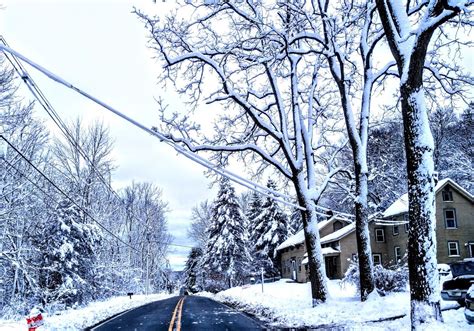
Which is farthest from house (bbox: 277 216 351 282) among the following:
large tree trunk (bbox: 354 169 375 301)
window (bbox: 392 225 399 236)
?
large tree trunk (bbox: 354 169 375 301)

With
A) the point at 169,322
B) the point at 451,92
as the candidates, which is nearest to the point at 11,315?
A: the point at 169,322

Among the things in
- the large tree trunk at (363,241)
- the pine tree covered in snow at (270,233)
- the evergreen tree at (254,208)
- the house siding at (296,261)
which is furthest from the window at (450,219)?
the evergreen tree at (254,208)

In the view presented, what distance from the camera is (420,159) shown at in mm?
8578

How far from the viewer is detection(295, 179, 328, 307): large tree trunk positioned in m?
14.5

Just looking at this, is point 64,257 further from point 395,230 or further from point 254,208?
point 254,208

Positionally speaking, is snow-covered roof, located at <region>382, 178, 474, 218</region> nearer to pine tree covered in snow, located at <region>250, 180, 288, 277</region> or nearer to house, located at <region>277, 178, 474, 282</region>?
house, located at <region>277, 178, 474, 282</region>

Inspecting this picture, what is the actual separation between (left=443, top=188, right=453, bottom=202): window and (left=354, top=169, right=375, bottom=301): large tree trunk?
883 inches

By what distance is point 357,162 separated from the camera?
14.8 meters

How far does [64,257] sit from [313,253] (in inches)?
722

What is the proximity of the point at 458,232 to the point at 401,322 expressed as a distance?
2753 cm

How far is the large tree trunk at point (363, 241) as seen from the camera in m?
13.8

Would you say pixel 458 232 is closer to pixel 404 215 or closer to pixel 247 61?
pixel 404 215

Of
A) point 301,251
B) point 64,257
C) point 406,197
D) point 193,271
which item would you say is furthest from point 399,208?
point 193,271

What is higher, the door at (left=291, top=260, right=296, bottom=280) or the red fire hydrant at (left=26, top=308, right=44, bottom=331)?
the red fire hydrant at (left=26, top=308, right=44, bottom=331)
